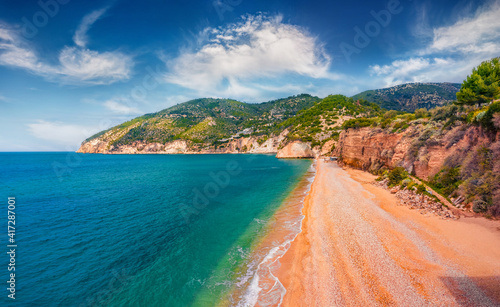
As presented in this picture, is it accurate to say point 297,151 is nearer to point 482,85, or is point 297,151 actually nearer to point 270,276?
point 482,85

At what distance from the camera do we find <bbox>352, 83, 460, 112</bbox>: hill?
148125 mm

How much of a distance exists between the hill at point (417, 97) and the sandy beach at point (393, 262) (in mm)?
178869

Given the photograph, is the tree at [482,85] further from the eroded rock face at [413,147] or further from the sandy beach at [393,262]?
the sandy beach at [393,262]

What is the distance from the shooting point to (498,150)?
13258 mm

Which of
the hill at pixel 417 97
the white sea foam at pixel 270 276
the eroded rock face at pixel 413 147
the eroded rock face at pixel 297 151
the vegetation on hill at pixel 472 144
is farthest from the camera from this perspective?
the hill at pixel 417 97

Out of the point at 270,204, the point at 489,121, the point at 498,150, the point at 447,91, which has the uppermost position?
the point at 447,91

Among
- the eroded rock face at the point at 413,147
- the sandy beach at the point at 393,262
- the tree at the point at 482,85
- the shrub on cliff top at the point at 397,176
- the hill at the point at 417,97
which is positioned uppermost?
the hill at the point at 417,97

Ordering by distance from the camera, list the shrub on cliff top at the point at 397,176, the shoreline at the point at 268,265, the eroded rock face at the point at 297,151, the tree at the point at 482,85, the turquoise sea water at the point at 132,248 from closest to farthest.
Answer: the shoreline at the point at 268,265, the turquoise sea water at the point at 132,248, the tree at the point at 482,85, the shrub on cliff top at the point at 397,176, the eroded rock face at the point at 297,151

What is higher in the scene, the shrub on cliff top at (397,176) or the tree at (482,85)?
the tree at (482,85)

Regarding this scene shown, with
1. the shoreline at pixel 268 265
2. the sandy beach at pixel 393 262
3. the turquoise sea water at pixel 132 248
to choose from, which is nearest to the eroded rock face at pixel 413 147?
the sandy beach at pixel 393 262

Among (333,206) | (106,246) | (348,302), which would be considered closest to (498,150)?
(333,206)

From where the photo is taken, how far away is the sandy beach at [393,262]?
25.7ft

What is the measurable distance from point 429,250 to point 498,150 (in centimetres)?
939

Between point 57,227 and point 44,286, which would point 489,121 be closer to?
point 44,286
